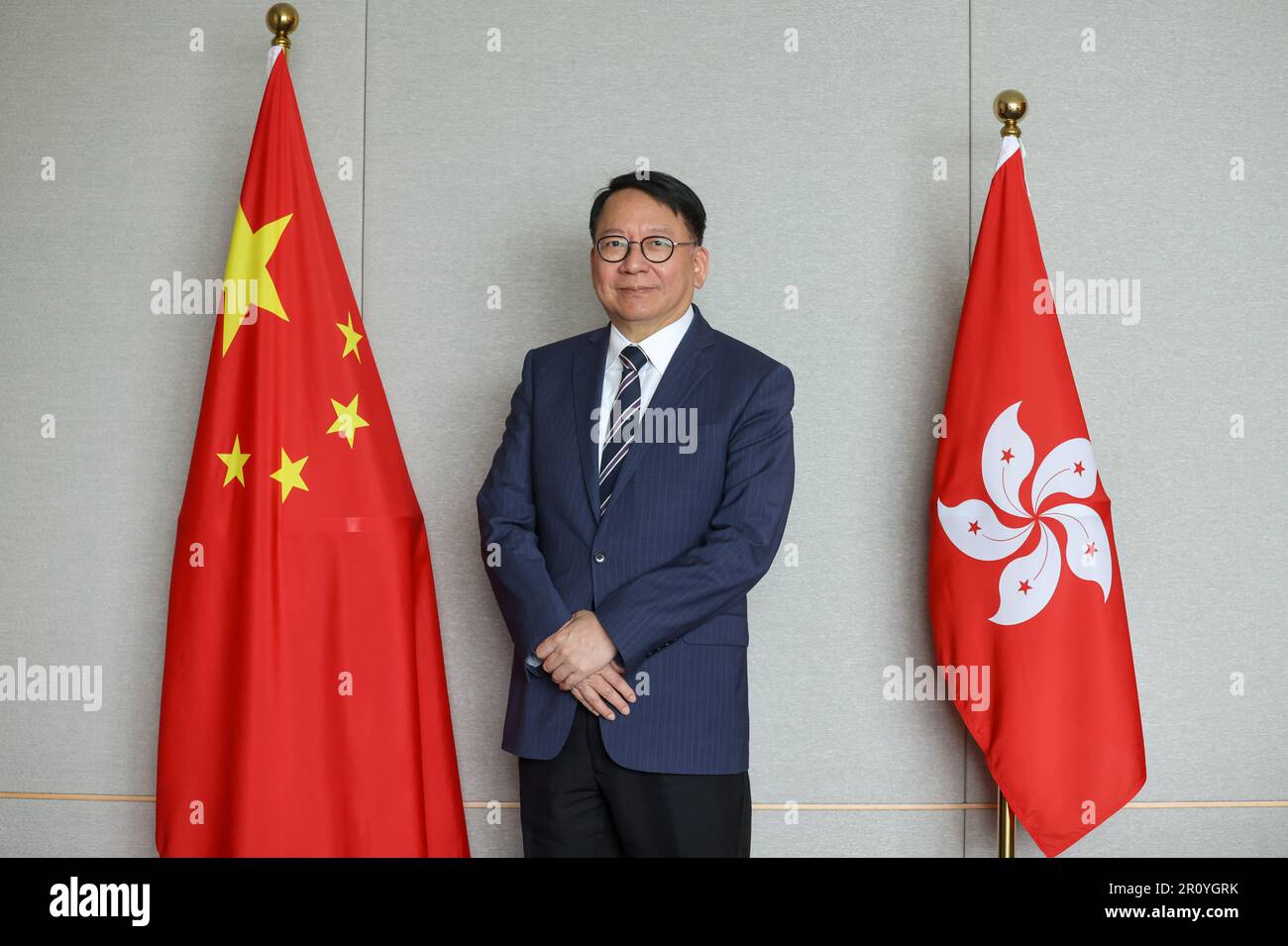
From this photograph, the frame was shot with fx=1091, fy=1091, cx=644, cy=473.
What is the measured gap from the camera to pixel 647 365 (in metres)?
2.25

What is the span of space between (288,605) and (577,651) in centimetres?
73

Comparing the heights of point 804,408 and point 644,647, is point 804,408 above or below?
above

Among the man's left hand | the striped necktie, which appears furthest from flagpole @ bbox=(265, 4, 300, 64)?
the man's left hand

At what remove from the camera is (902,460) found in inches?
108

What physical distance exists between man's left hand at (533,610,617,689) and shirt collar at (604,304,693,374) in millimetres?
551

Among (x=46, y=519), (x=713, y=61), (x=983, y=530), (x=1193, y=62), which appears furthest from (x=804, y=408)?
(x=46, y=519)

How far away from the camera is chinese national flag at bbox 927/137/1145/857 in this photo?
238 cm

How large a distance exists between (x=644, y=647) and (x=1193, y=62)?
2.14m

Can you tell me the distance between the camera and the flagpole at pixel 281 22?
2.63 m

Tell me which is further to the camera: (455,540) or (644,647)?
(455,540)

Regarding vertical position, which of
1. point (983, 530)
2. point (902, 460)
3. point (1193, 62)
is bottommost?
point (983, 530)

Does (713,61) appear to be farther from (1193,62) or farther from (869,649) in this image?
(869,649)
